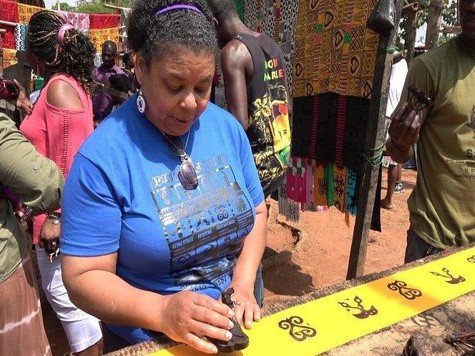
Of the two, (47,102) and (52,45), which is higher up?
(52,45)

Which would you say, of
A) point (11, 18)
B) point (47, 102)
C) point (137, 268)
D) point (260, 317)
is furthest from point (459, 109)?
point (11, 18)

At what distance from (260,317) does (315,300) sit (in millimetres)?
206

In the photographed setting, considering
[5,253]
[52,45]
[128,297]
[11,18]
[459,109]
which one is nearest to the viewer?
[128,297]

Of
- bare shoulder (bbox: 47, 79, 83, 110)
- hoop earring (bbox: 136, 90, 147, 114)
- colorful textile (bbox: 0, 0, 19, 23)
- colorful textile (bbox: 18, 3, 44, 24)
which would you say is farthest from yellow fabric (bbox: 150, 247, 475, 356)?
colorful textile (bbox: 18, 3, 44, 24)


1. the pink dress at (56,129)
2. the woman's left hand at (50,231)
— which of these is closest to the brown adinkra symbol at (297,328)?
the woman's left hand at (50,231)

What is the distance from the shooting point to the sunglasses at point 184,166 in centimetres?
123

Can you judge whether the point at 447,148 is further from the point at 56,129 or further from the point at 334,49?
the point at 56,129

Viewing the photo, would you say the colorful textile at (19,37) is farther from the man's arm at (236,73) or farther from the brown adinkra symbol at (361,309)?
the brown adinkra symbol at (361,309)

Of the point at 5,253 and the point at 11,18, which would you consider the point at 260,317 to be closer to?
the point at 5,253

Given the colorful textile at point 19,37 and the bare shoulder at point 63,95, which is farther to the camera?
the colorful textile at point 19,37

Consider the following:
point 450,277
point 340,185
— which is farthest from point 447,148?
point 340,185

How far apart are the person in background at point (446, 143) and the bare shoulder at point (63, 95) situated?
1435 mm

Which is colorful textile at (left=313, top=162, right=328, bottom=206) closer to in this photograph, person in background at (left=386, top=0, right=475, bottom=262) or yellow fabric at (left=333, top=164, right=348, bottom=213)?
yellow fabric at (left=333, top=164, right=348, bottom=213)

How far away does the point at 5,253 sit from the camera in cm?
169
